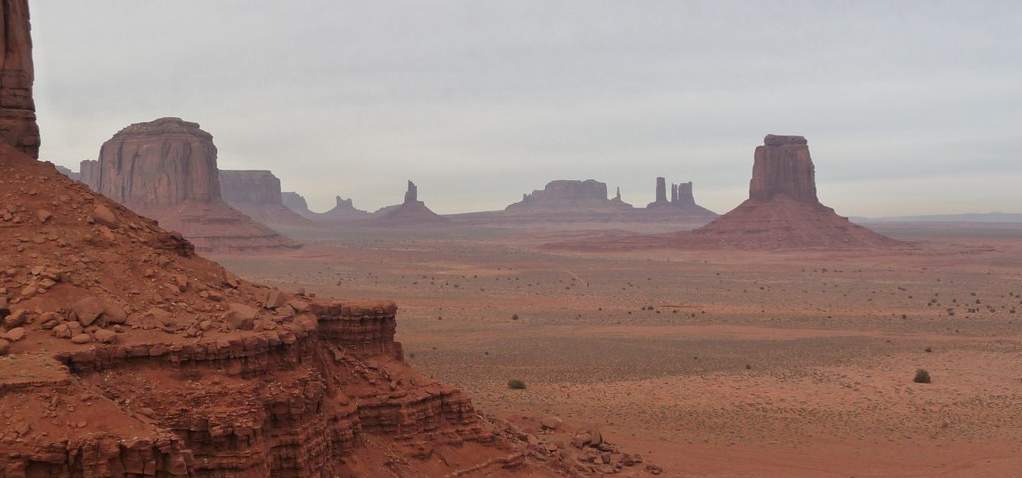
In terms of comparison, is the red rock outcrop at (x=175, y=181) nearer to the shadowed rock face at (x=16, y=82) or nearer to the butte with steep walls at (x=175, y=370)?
the shadowed rock face at (x=16, y=82)

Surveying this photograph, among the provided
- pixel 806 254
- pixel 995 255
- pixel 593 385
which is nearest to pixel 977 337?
pixel 593 385

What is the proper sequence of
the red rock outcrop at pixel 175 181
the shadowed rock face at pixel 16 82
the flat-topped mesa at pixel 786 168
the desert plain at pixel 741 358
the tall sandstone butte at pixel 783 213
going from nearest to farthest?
the shadowed rock face at pixel 16 82, the desert plain at pixel 741 358, the red rock outcrop at pixel 175 181, the tall sandstone butte at pixel 783 213, the flat-topped mesa at pixel 786 168

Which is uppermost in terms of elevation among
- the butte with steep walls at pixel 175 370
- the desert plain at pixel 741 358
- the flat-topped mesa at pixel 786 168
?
the flat-topped mesa at pixel 786 168

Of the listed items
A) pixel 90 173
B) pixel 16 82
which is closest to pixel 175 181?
pixel 90 173

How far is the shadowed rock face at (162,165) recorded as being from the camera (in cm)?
11906

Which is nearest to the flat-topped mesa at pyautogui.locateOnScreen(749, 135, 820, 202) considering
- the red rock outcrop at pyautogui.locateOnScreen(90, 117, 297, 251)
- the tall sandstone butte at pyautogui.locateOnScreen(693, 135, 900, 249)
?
the tall sandstone butte at pyautogui.locateOnScreen(693, 135, 900, 249)

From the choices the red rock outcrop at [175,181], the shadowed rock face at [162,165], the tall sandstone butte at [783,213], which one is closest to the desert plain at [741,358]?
the red rock outcrop at [175,181]

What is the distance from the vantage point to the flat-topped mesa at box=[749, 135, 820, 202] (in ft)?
446

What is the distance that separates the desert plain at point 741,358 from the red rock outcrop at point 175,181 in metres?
24.1

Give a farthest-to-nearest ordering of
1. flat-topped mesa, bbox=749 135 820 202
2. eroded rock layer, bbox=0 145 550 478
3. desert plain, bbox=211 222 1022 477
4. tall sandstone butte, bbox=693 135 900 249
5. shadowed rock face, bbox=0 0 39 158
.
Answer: flat-topped mesa, bbox=749 135 820 202
tall sandstone butte, bbox=693 135 900 249
desert plain, bbox=211 222 1022 477
shadowed rock face, bbox=0 0 39 158
eroded rock layer, bbox=0 145 550 478

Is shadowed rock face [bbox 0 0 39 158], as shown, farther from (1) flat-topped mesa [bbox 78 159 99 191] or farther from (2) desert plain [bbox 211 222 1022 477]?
(1) flat-topped mesa [bbox 78 159 99 191]

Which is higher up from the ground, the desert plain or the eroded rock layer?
the eroded rock layer

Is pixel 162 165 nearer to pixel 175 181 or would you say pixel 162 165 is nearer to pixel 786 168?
pixel 175 181

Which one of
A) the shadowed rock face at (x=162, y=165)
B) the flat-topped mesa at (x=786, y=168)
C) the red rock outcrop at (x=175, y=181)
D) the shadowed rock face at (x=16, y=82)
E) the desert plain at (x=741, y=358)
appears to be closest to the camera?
the shadowed rock face at (x=16, y=82)
